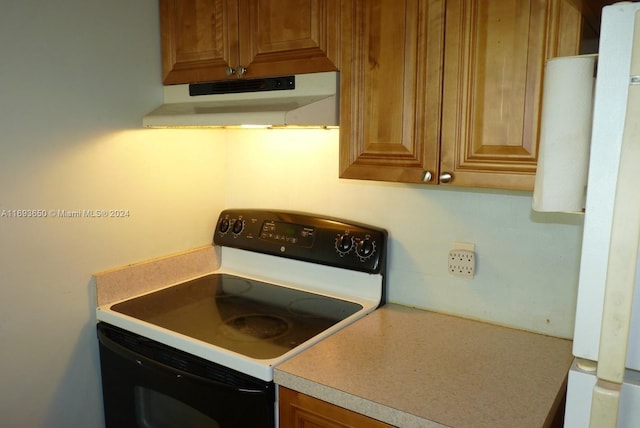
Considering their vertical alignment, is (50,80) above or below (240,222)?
above

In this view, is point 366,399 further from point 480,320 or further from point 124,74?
point 124,74

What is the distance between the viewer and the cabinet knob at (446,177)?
48.4 inches

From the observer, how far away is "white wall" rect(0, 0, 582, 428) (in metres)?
1.42

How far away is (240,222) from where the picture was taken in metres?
1.96

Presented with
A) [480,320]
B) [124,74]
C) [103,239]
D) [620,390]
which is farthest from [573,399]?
[124,74]

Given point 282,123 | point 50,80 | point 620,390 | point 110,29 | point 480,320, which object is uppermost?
point 110,29

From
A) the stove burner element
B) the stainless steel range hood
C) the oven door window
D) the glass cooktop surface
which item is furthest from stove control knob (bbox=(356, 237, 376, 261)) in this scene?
the oven door window

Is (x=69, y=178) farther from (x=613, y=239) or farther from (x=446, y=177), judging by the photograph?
(x=613, y=239)

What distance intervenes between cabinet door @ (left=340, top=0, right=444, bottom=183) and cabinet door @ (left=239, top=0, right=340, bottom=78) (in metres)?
0.05

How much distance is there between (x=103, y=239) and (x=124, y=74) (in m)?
0.54

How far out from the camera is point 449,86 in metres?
1.20

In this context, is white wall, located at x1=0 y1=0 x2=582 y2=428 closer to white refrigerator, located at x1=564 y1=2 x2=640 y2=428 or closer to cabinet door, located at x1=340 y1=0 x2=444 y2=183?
cabinet door, located at x1=340 y1=0 x2=444 y2=183

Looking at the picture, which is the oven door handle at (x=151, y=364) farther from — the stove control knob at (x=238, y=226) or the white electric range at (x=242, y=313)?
the stove control knob at (x=238, y=226)

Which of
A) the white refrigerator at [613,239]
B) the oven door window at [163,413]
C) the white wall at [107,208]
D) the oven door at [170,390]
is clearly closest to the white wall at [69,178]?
the white wall at [107,208]
